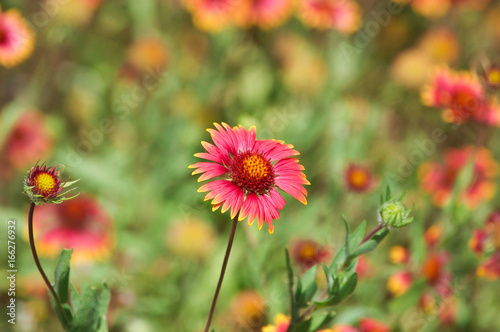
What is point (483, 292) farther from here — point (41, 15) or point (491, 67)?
point (41, 15)

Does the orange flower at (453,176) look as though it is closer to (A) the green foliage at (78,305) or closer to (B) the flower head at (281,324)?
(B) the flower head at (281,324)

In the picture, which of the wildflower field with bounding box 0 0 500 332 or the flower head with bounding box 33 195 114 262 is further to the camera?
the flower head with bounding box 33 195 114 262

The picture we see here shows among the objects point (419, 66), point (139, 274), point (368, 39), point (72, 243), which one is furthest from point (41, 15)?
point (419, 66)

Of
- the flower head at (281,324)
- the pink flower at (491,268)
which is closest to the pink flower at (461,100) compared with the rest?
the pink flower at (491,268)

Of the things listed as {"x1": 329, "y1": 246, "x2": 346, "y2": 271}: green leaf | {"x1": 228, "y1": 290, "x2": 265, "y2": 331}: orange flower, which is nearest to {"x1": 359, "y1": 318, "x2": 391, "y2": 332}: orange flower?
{"x1": 228, "y1": 290, "x2": 265, "y2": 331}: orange flower

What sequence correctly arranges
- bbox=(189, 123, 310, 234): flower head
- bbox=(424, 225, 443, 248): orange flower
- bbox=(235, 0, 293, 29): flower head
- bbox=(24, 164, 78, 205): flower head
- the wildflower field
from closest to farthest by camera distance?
1. bbox=(24, 164, 78, 205): flower head
2. bbox=(189, 123, 310, 234): flower head
3. the wildflower field
4. bbox=(424, 225, 443, 248): orange flower
5. bbox=(235, 0, 293, 29): flower head

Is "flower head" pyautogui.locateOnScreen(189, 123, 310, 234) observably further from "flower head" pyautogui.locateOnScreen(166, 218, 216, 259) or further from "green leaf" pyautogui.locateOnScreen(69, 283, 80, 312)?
"flower head" pyautogui.locateOnScreen(166, 218, 216, 259)

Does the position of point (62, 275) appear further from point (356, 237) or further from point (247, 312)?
point (247, 312)
